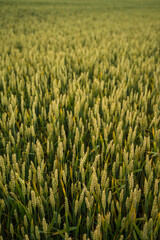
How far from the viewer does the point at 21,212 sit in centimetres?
67

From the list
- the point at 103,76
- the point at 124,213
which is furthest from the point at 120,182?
the point at 103,76

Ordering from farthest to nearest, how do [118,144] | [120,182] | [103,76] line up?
[103,76]
[118,144]
[120,182]

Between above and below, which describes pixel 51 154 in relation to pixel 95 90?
below

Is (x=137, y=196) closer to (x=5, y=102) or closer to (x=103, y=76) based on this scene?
(x=5, y=102)

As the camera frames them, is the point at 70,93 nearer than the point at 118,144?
No

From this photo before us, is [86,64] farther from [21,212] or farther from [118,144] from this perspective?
[21,212]

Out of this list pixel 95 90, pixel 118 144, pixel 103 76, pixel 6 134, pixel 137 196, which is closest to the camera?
pixel 137 196

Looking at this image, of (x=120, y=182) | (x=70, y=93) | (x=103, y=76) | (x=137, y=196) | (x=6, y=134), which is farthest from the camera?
(x=103, y=76)

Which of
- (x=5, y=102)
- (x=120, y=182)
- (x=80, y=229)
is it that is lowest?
(x=80, y=229)

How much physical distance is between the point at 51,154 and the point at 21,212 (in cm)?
33

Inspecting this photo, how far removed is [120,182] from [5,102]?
3.13ft

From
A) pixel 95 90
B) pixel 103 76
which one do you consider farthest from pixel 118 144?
pixel 103 76

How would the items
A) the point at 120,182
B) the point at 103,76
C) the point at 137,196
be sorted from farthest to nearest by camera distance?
the point at 103,76
the point at 120,182
the point at 137,196

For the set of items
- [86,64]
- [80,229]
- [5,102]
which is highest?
[86,64]
